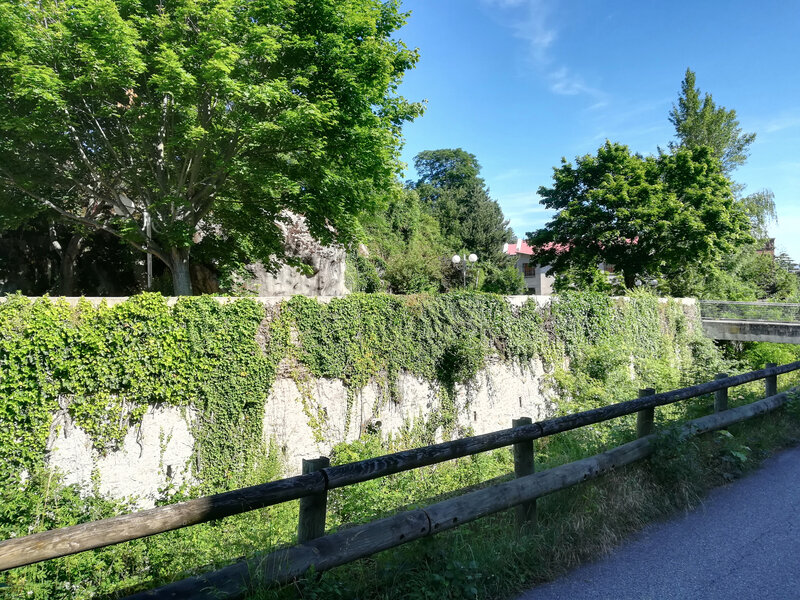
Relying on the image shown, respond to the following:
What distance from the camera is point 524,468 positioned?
398 cm

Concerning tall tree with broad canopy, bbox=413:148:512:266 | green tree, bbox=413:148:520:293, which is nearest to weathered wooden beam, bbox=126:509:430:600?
green tree, bbox=413:148:520:293

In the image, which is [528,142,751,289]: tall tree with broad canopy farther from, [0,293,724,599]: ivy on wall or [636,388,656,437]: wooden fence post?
[636,388,656,437]: wooden fence post

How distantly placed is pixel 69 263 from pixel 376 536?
21821mm

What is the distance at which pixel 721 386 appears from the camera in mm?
5977

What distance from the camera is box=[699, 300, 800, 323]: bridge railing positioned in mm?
24516

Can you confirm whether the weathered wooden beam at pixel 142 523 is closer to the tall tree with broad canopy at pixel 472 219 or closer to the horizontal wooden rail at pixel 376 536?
the horizontal wooden rail at pixel 376 536

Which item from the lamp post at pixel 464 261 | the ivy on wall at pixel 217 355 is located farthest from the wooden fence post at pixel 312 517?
the lamp post at pixel 464 261

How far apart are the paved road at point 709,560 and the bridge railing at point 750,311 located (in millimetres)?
25194

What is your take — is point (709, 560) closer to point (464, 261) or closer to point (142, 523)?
point (142, 523)

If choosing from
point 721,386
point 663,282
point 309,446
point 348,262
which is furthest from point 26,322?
point 663,282

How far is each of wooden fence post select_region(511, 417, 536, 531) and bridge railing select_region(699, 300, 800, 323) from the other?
88.4 feet

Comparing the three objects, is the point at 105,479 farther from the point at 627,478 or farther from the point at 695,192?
the point at 695,192

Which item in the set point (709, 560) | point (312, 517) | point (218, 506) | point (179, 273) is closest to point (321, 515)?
point (312, 517)

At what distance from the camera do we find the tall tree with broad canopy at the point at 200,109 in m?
10.9
